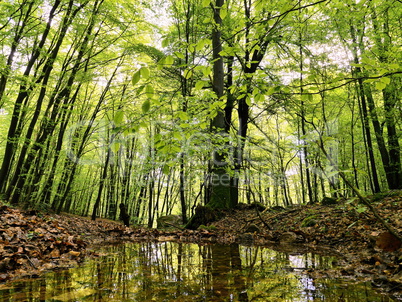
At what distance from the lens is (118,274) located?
2.22 metres

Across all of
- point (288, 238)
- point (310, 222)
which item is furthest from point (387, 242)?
point (310, 222)

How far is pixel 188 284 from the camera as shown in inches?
75.3

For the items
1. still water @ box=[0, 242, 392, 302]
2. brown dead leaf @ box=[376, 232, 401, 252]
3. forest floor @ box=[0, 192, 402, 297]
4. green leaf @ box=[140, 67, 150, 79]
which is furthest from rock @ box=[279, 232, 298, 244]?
green leaf @ box=[140, 67, 150, 79]

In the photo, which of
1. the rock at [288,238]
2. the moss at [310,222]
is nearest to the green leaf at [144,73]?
the rock at [288,238]

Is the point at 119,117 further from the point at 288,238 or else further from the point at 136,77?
the point at 288,238

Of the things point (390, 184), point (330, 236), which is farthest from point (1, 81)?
point (390, 184)

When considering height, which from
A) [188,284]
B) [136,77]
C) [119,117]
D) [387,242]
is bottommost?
[188,284]

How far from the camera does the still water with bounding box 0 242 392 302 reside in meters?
1.58

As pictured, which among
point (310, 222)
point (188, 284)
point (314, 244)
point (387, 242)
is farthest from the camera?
point (310, 222)

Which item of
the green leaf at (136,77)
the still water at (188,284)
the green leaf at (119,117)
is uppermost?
the green leaf at (136,77)

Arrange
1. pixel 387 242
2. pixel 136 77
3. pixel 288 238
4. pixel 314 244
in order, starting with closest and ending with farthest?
pixel 136 77
pixel 387 242
pixel 314 244
pixel 288 238

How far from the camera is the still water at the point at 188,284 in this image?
158cm

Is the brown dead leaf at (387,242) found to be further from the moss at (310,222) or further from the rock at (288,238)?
the moss at (310,222)

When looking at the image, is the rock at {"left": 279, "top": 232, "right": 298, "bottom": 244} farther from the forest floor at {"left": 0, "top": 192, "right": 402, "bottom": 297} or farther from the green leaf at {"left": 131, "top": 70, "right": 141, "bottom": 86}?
the green leaf at {"left": 131, "top": 70, "right": 141, "bottom": 86}
